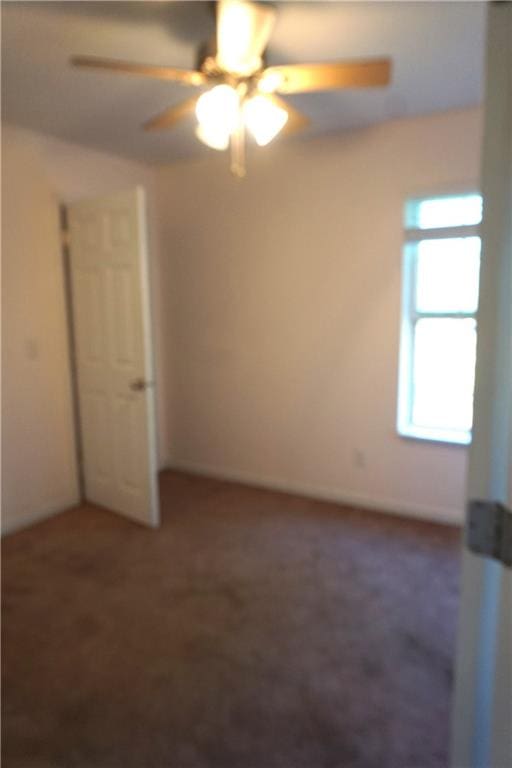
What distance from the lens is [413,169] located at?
320 centimetres

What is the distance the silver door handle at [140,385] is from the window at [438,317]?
5.56 ft

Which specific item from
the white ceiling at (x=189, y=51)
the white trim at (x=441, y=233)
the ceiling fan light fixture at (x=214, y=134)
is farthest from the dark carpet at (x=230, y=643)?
the white ceiling at (x=189, y=51)

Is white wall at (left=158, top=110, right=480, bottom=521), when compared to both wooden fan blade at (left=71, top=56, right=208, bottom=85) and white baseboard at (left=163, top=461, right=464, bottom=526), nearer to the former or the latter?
white baseboard at (left=163, top=461, right=464, bottom=526)

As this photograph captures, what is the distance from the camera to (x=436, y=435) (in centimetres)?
335

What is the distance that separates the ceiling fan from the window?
1435mm

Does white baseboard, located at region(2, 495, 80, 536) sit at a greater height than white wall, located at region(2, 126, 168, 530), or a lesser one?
lesser

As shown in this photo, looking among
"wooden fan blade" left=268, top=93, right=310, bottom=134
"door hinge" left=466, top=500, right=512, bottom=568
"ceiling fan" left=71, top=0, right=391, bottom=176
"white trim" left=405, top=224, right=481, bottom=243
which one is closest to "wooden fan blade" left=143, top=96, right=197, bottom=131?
"ceiling fan" left=71, top=0, right=391, bottom=176

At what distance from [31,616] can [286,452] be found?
6.95 feet

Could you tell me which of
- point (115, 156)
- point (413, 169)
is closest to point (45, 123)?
point (115, 156)

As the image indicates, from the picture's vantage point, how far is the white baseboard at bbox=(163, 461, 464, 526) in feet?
11.0

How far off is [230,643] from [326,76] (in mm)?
2362

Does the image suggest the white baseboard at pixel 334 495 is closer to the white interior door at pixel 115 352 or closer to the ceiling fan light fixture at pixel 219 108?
the white interior door at pixel 115 352

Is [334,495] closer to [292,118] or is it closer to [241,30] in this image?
[292,118]

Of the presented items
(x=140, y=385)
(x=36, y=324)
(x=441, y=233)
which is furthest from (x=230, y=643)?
(x=441, y=233)
